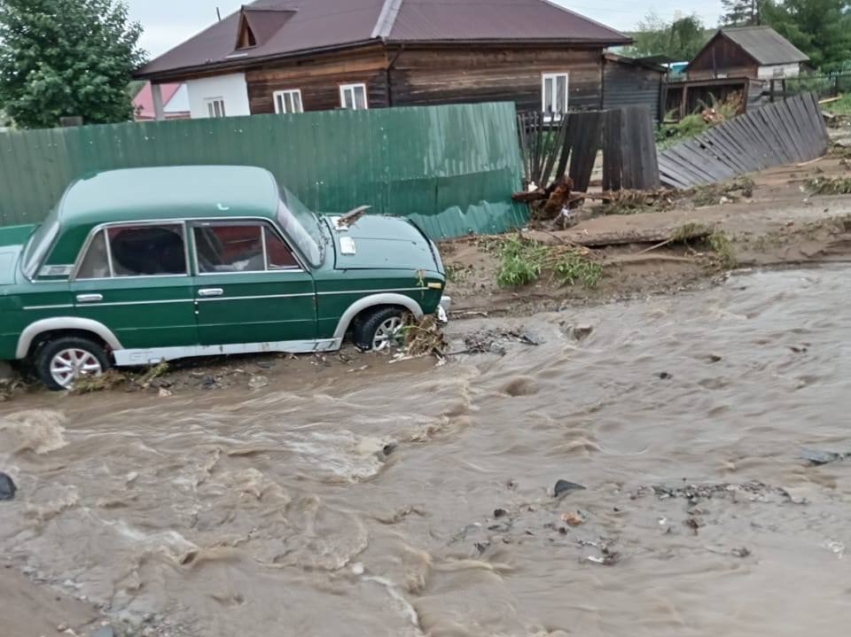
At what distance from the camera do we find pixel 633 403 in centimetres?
598

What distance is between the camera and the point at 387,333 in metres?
6.94

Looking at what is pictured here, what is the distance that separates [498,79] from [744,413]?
1572 centimetres

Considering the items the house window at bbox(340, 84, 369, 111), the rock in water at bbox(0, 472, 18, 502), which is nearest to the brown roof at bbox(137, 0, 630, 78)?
the house window at bbox(340, 84, 369, 111)

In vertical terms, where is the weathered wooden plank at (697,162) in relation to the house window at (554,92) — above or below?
below

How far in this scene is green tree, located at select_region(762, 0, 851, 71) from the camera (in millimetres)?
47375

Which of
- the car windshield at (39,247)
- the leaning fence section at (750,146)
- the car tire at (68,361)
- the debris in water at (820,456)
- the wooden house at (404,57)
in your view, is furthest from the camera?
the wooden house at (404,57)

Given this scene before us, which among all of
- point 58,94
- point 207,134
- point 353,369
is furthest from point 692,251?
point 58,94

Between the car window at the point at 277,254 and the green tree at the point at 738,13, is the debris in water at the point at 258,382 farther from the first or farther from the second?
the green tree at the point at 738,13

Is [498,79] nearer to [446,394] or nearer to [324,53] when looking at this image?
[324,53]

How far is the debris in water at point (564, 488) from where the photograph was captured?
15.4 ft

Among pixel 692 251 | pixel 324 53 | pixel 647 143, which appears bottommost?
pixel 692 251

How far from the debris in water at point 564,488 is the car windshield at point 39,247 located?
4328mm

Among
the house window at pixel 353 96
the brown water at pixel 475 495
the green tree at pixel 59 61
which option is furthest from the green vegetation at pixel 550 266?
the green tree at pixel 59 61

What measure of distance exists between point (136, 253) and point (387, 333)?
2.23 meters
